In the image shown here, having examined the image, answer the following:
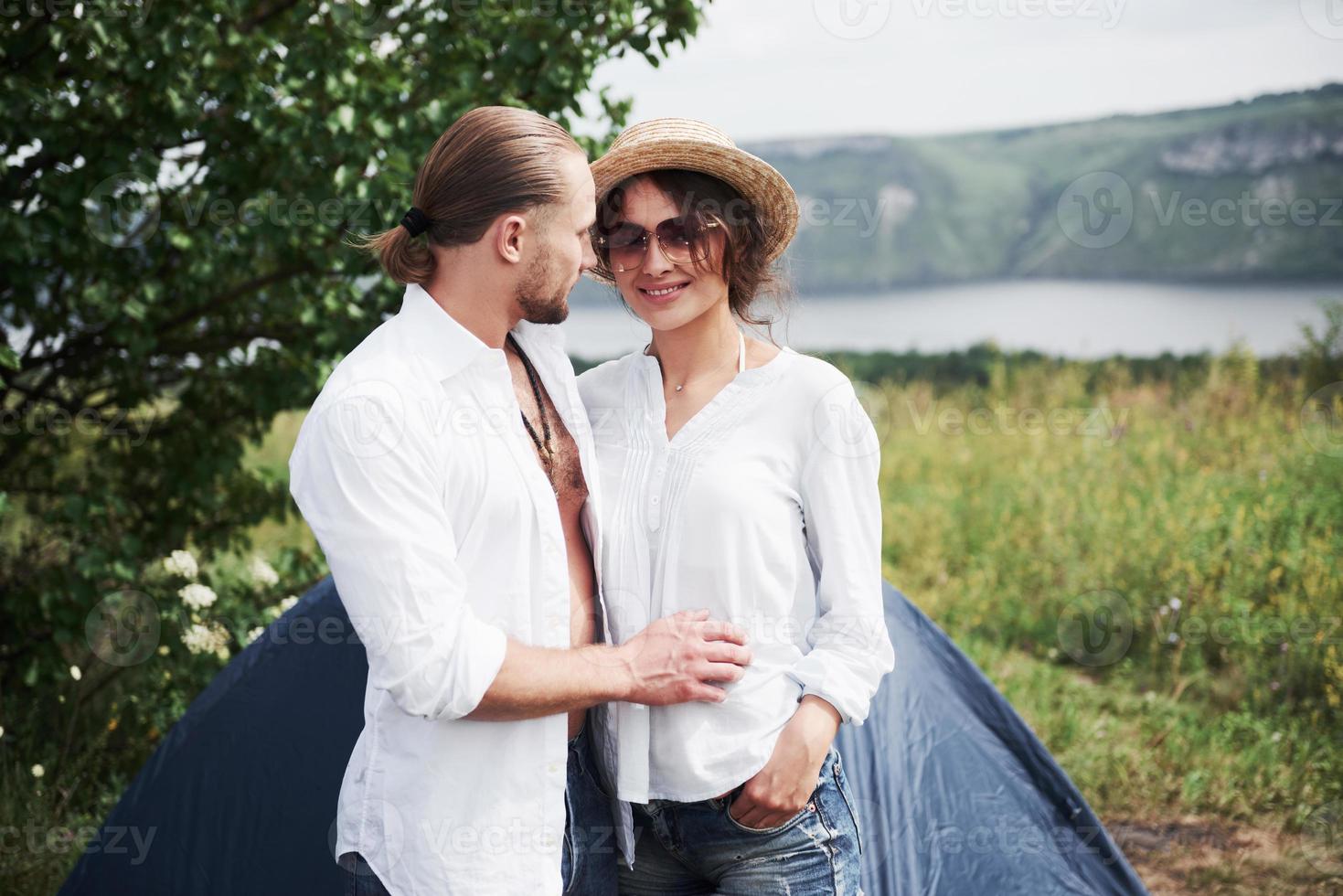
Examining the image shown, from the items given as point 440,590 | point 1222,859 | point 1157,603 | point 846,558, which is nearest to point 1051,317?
point 1157,603

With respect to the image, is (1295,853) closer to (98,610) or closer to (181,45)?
(98,610)

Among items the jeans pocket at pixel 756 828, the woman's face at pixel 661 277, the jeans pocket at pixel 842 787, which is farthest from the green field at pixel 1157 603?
the woman's face at pixel 661 277

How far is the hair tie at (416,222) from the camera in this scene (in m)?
1.96

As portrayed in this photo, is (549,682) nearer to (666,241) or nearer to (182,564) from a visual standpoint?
(666,241)

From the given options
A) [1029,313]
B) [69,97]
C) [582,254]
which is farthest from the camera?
[1029,313]

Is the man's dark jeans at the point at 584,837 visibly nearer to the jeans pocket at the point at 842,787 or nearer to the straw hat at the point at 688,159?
the jeans pocket at the point at 842,787

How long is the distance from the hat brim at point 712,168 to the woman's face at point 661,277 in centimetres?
5

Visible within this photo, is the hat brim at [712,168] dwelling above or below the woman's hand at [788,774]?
above

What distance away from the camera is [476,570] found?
5.94 ft

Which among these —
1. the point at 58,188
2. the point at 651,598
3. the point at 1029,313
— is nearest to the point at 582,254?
the point at 651,598

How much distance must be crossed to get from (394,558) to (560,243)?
641 mm

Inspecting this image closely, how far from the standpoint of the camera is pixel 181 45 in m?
3.61

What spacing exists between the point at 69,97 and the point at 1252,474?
20.9 feet

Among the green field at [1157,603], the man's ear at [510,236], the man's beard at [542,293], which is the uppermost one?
the man's ear at [510,236]
